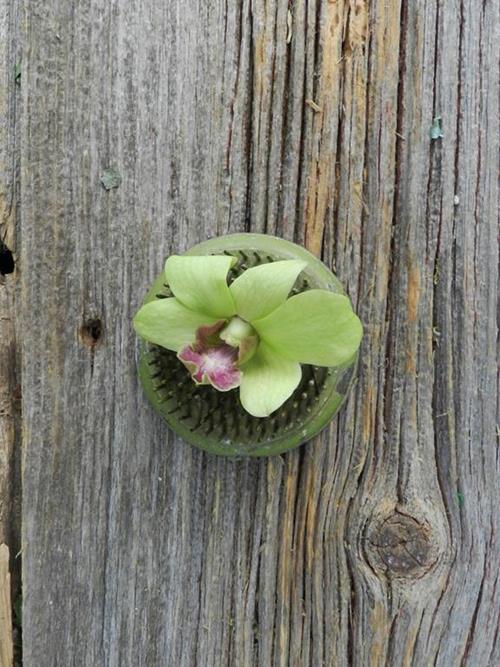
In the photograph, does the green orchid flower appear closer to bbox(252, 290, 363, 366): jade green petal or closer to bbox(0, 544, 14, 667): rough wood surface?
bbox(252, 290, 363, 366): jade green petal

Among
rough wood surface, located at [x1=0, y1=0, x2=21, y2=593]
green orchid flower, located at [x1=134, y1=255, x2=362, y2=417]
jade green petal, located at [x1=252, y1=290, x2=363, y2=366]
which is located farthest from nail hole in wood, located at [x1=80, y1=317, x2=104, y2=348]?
jade green petal, located at [x1=252, y1=290, x2=363, y2=366]

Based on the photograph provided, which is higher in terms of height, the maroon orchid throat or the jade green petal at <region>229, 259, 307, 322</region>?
A: the jade green petal at <region>229, 259, 307, 322</region>

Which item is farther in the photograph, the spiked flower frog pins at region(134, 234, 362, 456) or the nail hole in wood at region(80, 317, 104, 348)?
the nail hole in wood at region(80, 317, 104, 348)

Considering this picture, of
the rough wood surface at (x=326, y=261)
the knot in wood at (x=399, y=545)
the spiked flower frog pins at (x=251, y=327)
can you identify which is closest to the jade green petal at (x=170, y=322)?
the spiked flower frog pins at (x=251, y=327)

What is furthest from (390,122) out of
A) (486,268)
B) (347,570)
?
(347,570)

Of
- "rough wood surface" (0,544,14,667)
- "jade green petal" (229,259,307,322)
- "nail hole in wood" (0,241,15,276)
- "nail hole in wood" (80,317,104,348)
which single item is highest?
"nail hole in wood" (0,241,15,276)

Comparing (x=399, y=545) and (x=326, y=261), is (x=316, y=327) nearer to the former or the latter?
(x=326, y=261)
